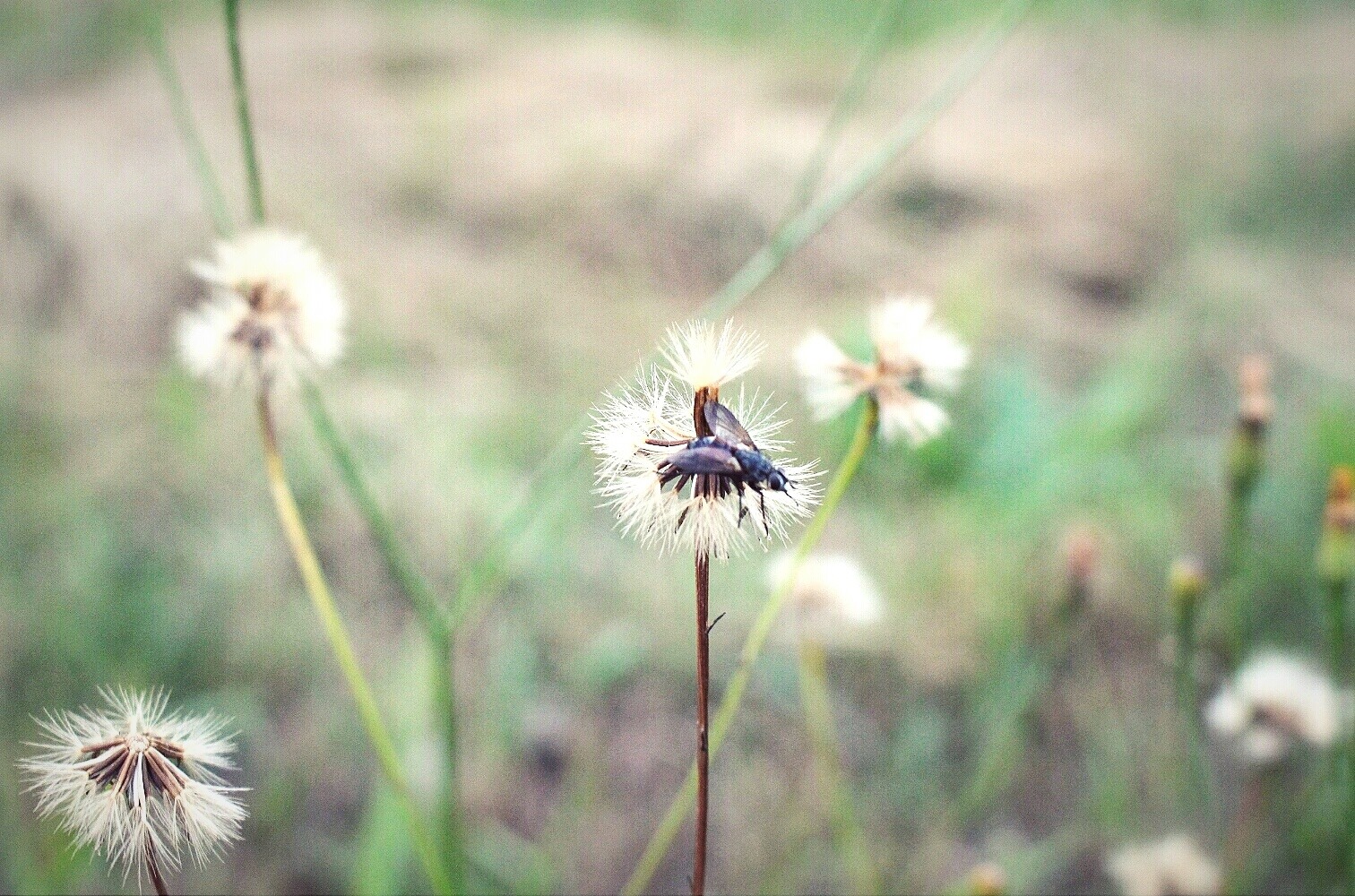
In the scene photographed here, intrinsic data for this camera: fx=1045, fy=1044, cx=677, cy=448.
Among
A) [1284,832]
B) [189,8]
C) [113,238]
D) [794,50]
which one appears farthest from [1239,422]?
[189,8]

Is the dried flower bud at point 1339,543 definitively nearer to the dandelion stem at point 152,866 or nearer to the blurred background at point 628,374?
the blurred background at point 628,374

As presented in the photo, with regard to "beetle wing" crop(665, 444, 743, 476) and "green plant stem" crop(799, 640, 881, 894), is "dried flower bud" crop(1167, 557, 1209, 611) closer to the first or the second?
"green plant stem" crop(799, 640, 881, 894)

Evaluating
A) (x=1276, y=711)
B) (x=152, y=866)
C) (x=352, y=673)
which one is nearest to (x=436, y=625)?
(x=352, y=673)

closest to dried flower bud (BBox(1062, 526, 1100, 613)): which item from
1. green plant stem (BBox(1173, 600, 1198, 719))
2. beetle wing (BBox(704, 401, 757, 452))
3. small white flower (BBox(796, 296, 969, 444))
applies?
green plant stem (BBox(1173, 600, 1198, 719))

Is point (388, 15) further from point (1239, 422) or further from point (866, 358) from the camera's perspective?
point (1239, 422)

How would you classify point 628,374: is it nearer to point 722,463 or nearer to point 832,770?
point 832,770
